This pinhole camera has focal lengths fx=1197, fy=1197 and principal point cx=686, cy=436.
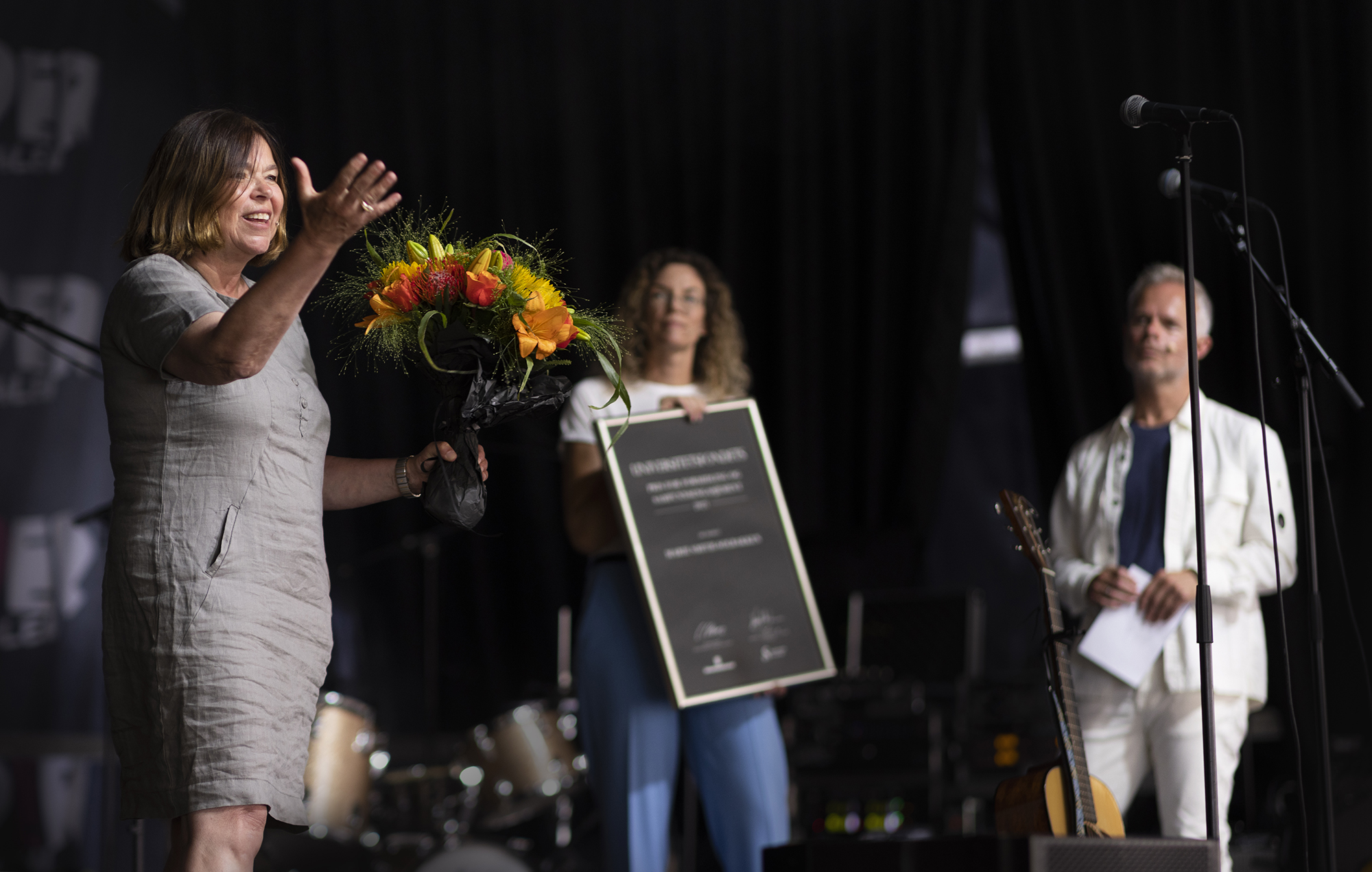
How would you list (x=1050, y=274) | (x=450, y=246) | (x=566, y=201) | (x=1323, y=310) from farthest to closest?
(x=566, y=201), (x=1050, y=274), (x=1323, y=310), (x=450, y=246)

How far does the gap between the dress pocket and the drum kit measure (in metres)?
2.46

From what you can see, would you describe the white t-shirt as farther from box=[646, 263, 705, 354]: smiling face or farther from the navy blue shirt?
the navy blue shirt

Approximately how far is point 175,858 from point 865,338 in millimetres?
3211

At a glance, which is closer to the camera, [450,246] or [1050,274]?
[450,246]

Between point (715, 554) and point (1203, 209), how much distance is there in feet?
6.94

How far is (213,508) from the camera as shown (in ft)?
5.08

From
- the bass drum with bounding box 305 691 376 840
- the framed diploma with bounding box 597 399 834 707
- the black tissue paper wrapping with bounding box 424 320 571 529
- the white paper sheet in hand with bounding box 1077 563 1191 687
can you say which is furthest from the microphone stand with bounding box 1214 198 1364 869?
the bass drum with bounding box 305 691 376 840

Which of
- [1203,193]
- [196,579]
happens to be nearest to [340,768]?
[196,579]

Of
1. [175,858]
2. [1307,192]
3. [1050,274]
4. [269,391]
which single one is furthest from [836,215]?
[175,858]

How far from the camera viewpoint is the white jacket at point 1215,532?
8.57 ft

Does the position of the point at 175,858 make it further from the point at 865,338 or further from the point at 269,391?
the point at 865,338

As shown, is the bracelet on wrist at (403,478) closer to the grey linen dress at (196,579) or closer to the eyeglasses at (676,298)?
the grey linen dress at (196,579)

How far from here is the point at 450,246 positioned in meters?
1.82

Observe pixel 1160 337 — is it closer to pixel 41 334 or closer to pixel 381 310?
pixel 381 310
